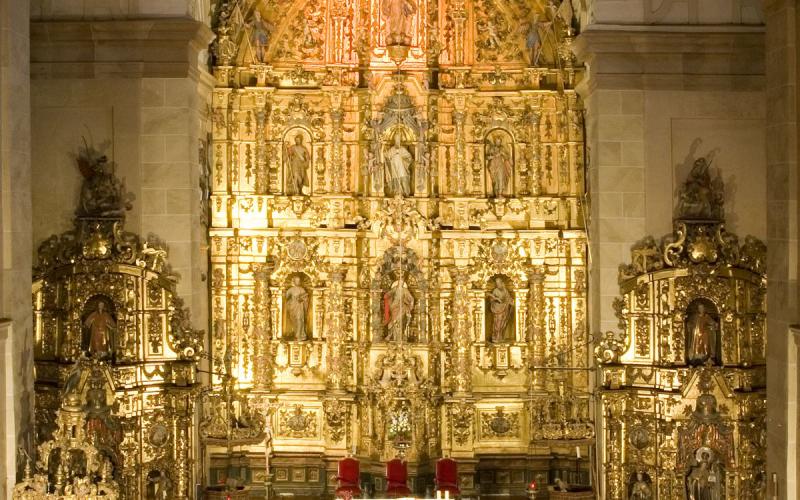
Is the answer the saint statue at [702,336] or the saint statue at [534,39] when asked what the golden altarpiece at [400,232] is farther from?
the saint statue at [702,336]

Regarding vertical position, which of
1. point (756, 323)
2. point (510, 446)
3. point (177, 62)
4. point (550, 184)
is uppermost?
point (177, 62)

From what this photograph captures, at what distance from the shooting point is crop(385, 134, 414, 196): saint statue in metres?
25.2

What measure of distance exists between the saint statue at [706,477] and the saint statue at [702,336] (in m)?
1.61

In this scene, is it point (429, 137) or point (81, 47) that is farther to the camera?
point (429, 137)

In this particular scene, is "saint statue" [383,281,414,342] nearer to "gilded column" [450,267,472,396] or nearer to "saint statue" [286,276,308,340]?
"gilded column" [450,267,472,396]

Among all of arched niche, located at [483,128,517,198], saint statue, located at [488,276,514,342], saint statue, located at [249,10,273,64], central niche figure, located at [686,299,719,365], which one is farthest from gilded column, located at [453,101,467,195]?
central niche figure, located at [686,299,719,365]

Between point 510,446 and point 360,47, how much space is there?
8590 mm

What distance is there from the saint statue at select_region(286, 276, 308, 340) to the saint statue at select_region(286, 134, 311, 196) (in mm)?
1840

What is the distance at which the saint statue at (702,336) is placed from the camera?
21109 millimetres

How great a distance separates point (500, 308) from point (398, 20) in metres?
6.09

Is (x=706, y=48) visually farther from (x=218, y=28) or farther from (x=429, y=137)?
(x=218, y=28)

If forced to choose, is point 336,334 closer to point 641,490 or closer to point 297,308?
point 297,308

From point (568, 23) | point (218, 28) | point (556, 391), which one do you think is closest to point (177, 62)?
point (218, 28)

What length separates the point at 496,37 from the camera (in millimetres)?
25547
